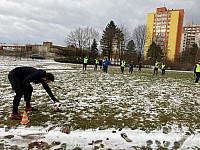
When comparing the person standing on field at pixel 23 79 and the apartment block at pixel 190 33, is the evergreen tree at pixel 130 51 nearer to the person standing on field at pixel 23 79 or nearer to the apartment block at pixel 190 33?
the person standing on field at pixel 23 79

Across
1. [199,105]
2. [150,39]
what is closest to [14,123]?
[199,105]

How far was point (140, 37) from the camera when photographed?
61.4 metres

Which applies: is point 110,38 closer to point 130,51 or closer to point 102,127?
point 130,51

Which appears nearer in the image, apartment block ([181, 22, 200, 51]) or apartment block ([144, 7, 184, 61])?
apartment block ([144, 7, 184, 61])

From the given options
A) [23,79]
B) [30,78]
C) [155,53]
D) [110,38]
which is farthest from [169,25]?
[30,78]

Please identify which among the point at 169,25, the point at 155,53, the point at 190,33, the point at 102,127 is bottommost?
the point at 102,127

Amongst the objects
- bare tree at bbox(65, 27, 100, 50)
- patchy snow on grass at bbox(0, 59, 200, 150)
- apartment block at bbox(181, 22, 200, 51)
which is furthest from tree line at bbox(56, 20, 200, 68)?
apartment block at bbox(181, 22, 200, 51)

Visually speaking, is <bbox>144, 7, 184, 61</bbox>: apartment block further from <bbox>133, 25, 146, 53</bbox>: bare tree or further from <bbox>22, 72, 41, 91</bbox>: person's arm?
<bbox>22, 72, 41, 91</bbox>: person's arm

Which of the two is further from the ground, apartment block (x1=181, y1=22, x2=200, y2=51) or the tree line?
apartment block (x1=181, y1=22, x2=200, y2=51)

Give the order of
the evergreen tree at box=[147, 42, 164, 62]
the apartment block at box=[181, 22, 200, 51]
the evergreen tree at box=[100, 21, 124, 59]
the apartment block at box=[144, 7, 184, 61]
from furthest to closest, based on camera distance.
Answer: the apartment block at box=[181, 22, 200, 51], the apartment block at box=[144, 7, 184, 61], the evergreen tree at box=[147, 42, 164, 62], the evergreen tree at box=[100, 21, 124, 59]

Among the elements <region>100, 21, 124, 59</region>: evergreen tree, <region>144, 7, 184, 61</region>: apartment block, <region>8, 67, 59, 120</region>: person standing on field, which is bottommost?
<region>8, 67, 59, 120</region>: person standing on field

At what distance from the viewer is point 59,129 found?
14.4ft

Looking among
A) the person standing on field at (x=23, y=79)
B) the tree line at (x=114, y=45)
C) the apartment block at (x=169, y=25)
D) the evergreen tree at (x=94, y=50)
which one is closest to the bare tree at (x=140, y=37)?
the tree line at (x=114, y=45)

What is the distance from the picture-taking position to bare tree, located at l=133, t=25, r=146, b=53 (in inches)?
2415
